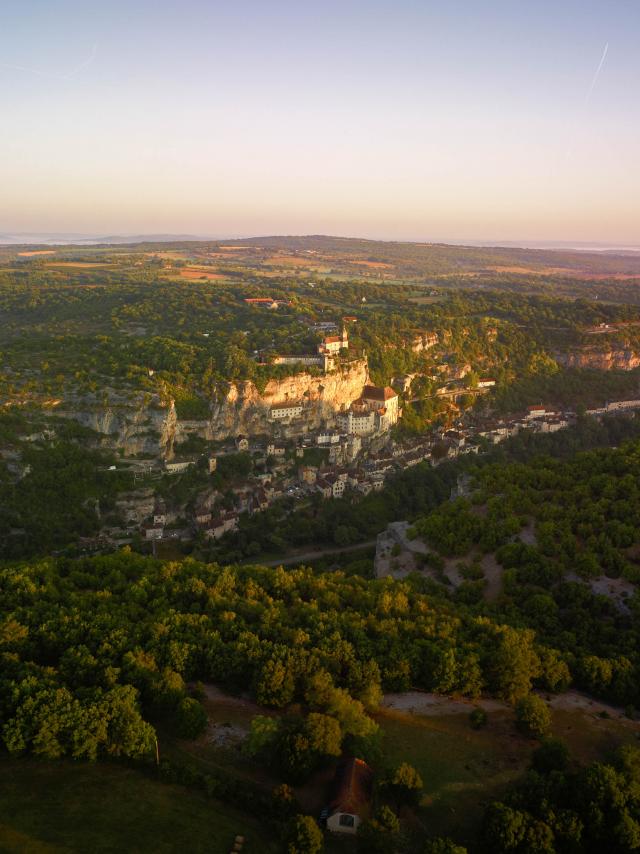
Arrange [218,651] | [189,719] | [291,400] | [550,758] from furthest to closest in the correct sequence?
[291,400] → [218,651] → [189,719] → [550,758]

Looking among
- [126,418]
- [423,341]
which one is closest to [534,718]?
A: [126,418]

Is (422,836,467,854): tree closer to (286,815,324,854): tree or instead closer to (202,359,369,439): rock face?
(286,815,324,854): tree

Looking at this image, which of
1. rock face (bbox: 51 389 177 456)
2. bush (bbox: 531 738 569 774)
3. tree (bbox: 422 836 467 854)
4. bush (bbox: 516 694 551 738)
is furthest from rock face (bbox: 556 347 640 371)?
tree (bbox: 422 836 467 854)

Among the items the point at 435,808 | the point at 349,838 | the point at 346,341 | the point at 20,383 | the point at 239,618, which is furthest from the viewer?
the point at 346,341

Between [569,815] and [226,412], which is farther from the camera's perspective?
[226,412]

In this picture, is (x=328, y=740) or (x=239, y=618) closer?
(x=328, y=740)

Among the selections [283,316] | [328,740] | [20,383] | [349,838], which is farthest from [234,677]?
[283,316]

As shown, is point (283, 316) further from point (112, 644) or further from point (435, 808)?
point (435, 808)

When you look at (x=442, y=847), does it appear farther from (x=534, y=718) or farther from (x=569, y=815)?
(x=534, y=718)
